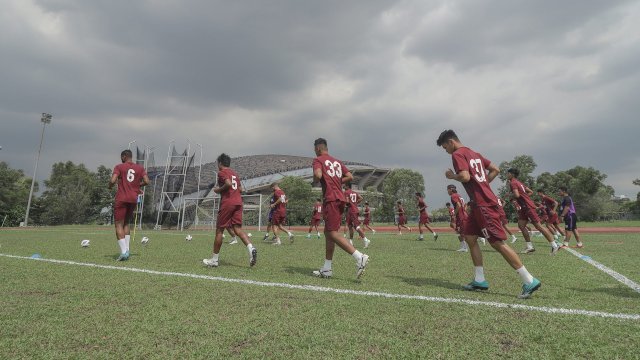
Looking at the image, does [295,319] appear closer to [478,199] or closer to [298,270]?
[478,199]

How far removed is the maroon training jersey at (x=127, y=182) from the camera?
26.0 ft

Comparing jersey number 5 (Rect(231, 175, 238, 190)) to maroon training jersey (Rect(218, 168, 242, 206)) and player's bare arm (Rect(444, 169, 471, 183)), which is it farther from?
player's bare arm (Rect(444, 169, 471, 183))

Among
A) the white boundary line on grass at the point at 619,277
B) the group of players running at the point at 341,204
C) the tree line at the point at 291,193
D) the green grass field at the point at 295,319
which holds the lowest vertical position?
the green grass field at the point at 295,319

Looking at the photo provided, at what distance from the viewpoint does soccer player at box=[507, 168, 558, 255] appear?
33.0 ft

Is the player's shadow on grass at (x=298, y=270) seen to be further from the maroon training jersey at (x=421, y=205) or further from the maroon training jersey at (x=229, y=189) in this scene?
the maroon training jersey at (x=421, y=205)

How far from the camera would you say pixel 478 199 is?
4.85 metres

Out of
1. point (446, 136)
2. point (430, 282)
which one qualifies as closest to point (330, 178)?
point (446, 136)

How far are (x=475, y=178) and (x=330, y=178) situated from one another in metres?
2.13

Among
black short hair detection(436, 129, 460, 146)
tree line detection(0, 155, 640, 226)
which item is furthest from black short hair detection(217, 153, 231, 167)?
tree line detection(0, 155, 640, 226)

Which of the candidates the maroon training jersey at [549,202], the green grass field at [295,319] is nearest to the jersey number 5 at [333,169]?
the green grass field at [295,319]

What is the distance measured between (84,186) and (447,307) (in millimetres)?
71735

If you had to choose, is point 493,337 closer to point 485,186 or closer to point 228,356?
point 228,356

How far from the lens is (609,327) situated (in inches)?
123

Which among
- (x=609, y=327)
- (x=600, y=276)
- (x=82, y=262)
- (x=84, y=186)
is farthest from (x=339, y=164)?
(x=84, y=186)
